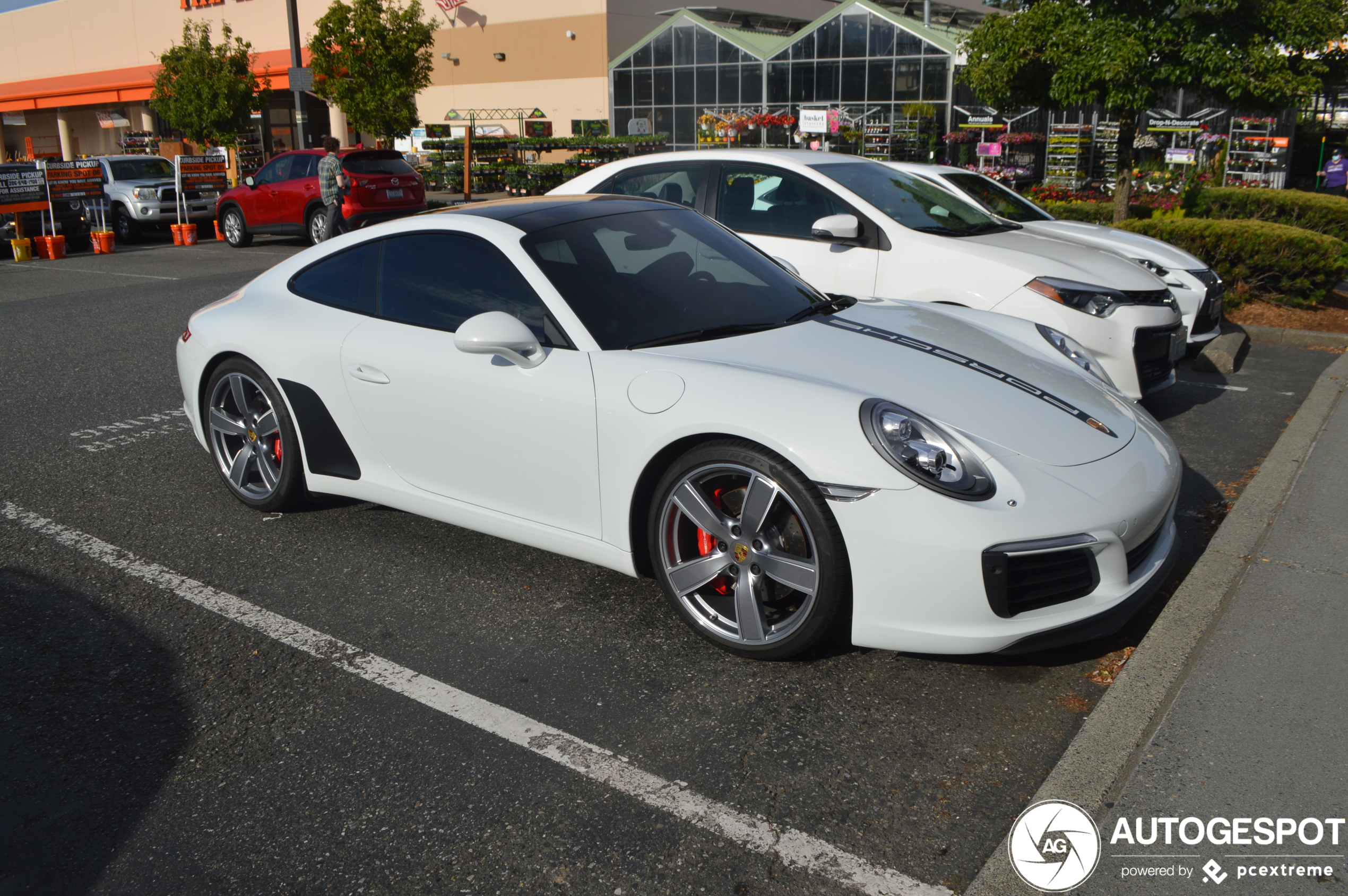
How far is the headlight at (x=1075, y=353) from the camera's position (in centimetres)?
430

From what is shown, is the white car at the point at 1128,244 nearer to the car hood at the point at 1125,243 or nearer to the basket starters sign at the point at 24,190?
the car hood at the point at 1125,243

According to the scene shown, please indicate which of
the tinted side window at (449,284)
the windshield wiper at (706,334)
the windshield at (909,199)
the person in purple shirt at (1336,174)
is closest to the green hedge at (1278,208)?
the windshield at (909,199)

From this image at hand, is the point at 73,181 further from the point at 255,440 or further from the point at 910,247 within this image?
the point at 910,247

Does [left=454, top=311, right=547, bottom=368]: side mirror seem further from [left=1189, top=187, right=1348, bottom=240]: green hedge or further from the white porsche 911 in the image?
[left=1189, top=187, right=1348, bottom=240]: green hedge

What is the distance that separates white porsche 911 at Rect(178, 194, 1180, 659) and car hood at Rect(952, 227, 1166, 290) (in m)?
1.94

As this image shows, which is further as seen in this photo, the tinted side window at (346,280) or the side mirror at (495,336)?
the tinted side window at (346,280)

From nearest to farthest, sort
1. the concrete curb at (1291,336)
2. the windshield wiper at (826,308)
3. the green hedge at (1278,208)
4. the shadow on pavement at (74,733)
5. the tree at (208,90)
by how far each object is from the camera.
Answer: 1. the shadow on pavement at (74,733)
2. the windshield wiper at (826,308)
3. the concrete curb at (1291,336)
4. the green hedge at (1278,208)
5. the tree at (208,90)

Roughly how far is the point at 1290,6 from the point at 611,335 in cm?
1036

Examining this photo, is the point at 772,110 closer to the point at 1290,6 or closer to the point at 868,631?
the point at 1290,6

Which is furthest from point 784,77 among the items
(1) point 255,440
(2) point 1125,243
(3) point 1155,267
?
(1) point 255,440

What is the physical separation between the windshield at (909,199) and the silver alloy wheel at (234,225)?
47.1 ft

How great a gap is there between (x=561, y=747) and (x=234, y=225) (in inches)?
709

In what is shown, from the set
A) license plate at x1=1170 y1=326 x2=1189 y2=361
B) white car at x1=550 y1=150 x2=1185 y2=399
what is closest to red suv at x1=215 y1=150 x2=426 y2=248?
white car at x1=550 y1=150 x2=1185 y2=399

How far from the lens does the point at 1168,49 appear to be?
10.8 meters
